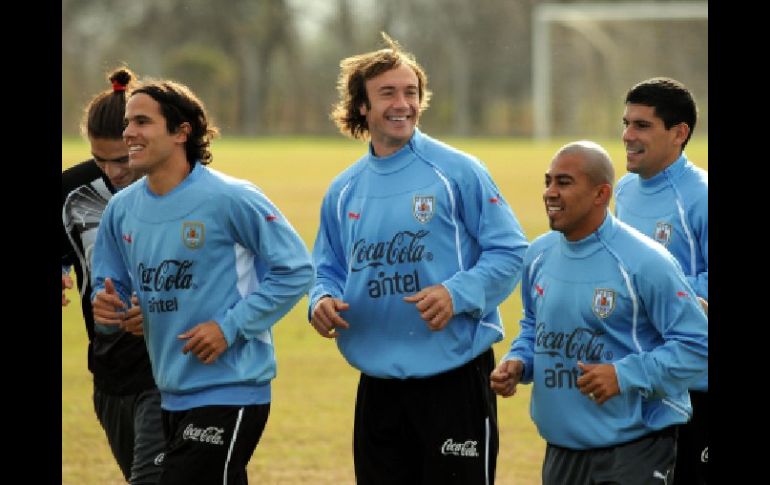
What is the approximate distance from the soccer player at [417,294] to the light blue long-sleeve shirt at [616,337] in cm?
44

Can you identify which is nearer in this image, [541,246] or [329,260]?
[541,246]

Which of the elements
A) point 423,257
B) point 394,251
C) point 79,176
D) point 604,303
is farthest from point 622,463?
point 79,176

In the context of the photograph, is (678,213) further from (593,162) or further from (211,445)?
(211,445)

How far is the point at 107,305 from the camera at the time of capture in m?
6.29

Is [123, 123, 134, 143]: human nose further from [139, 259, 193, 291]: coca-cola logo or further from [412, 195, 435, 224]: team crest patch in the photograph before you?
[412, 195, 435, 224]: team crest patch

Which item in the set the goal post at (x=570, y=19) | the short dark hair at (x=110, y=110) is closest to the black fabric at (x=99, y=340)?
the short dark hair at (x=110, y=110)

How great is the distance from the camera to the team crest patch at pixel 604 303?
565cm

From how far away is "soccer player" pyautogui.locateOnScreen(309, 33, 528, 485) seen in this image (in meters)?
6.21

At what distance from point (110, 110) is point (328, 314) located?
161 centimetres

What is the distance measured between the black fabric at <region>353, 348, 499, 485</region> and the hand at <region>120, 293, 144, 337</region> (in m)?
1.04

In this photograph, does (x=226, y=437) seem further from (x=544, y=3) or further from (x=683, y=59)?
(x=544, y=3)

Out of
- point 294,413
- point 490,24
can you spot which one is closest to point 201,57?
point 490,24

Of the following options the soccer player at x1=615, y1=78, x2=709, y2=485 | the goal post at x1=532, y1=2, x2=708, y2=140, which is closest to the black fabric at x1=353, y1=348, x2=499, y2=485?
the soccer player at x1=615, y1=78, x2=709, y2=485
